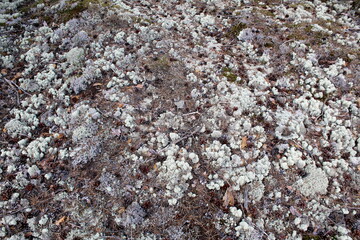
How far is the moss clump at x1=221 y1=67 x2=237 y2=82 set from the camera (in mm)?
6645

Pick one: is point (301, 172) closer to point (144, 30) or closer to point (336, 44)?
point (336, 44)

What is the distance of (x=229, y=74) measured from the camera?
6.77m

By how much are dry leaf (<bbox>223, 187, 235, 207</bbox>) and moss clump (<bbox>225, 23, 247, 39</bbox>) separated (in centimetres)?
485

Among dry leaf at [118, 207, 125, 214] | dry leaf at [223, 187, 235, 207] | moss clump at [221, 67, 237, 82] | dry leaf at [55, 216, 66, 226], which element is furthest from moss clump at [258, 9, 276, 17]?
dry leaf at [55, 216, 66, 226]

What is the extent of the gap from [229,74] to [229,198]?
10.5 feet

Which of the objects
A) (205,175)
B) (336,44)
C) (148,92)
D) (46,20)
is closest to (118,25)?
(46,20)

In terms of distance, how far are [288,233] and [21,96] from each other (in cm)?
651

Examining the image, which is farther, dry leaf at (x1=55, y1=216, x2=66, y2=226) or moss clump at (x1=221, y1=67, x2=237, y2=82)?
moss clump at (x1=221, y1=67, x2=237, y2=82)

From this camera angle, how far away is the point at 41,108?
6285mm

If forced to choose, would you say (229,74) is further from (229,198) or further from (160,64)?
(229,198)

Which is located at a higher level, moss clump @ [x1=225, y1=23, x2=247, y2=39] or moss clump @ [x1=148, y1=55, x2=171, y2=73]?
moss clump @ [x1=225, y1=23, x2=247, y2=39]

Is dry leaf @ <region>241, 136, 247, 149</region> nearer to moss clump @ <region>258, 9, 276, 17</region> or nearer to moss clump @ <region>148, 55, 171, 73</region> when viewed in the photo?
moss clump @ <region>148, 55, 171, 73</region>

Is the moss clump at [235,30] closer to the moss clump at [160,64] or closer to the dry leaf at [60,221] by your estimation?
the moss clump at [160,64]

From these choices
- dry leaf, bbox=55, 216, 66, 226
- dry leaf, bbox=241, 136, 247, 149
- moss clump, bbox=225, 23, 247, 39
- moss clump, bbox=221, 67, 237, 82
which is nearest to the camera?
dry leaf, bbox=55, 216, 66, 226
